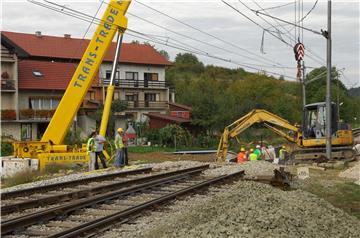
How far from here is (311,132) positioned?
30.1 metres

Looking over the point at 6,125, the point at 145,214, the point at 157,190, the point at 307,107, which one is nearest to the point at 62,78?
the point at 6,125

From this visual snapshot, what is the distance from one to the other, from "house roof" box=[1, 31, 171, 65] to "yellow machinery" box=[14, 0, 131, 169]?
37.0m

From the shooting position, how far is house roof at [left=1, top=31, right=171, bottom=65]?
198ft

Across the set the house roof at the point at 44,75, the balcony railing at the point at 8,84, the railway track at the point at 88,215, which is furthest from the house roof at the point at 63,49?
the railway track at the point at 88,215

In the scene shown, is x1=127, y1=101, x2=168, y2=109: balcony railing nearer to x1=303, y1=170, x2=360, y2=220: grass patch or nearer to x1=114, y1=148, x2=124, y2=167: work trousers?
x1=114, y1=148, x2=124, y2=167: work trousers

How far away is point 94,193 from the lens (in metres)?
13.5

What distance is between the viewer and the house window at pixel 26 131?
47.8m

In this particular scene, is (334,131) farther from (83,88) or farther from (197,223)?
(197,223)

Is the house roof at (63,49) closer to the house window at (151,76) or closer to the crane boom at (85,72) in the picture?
the house window at (151,76)

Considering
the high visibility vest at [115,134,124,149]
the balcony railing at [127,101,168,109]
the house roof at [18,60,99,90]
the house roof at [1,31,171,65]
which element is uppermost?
the house roof at [1,31,171,65]

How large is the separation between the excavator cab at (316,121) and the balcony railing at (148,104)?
34.2 meters

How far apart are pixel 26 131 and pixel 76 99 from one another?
27.6 meters

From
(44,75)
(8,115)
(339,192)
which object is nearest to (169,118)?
(44,75)

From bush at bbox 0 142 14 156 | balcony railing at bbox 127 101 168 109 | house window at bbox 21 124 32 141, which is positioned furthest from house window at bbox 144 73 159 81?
bush at bbox 0 142 14 156
